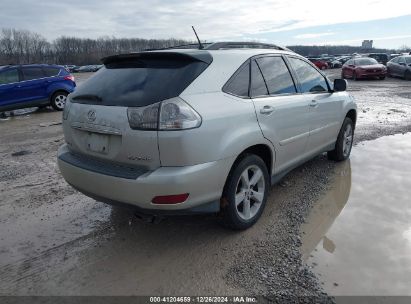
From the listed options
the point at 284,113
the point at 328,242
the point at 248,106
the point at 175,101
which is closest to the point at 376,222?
the point at 328,242

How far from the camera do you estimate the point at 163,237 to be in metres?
3.49

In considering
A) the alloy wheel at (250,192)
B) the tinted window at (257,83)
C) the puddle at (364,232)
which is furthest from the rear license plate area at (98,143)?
the puddle at (364,232)

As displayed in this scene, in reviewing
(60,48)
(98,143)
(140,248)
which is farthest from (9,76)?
(60,48)

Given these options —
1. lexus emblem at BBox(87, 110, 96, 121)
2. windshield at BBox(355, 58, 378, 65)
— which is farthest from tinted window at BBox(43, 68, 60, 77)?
windshield at BBox(355, 58, 378, 65)

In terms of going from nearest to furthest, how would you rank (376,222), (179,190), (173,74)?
(179,190) < (173,74) < (376,222)

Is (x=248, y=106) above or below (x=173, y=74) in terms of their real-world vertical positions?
below

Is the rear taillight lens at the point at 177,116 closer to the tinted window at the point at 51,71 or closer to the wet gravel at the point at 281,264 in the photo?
the wet gravel at the point at 281,264

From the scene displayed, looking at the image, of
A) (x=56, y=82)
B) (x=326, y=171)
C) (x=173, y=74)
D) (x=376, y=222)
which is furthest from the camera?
(x=56, y=82)

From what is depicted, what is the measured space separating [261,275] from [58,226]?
2.17 meters

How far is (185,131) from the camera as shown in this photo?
2770mm

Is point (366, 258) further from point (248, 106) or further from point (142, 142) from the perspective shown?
point (142, 142)

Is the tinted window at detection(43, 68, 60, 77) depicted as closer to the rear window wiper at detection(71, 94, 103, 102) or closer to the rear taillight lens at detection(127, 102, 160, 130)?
the rear window wiper at detection(71, 94, 103, 102)

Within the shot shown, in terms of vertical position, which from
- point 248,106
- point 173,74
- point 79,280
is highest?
point 173,74

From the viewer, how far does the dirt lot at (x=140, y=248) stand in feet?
9.11
